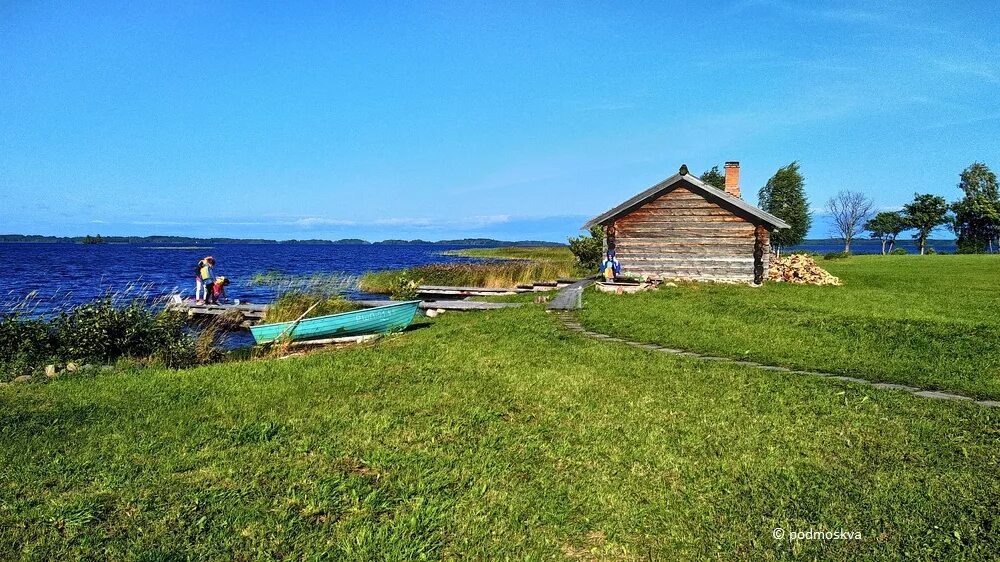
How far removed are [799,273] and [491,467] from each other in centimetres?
2840

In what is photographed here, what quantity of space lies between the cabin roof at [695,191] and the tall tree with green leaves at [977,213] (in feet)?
194

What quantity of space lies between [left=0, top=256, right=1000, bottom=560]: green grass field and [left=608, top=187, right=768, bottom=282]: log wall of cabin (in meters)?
17.5

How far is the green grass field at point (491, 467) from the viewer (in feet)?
16.8

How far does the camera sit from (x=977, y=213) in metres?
74.0

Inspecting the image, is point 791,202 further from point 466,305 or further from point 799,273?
point 466,305

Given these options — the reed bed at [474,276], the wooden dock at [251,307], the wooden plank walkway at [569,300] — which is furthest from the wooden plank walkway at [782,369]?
the reed bed at [474,276]

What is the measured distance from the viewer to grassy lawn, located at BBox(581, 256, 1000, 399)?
11289mm

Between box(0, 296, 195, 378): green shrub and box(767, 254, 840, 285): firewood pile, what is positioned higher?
box(767, 254, 840, 285): firewood pile

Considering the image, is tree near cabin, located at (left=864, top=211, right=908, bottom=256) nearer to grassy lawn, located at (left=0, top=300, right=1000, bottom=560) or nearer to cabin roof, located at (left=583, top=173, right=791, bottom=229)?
cabin roof, located at (left=583, top=173, right=791, bottom=229)

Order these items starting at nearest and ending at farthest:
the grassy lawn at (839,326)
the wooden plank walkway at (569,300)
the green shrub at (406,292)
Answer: the grassy lawn at (839,326), the wooden plank walkway at (569,300), the green shrub at (406,292)

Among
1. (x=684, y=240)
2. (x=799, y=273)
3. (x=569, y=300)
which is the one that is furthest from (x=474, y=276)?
(x=799, y=273)

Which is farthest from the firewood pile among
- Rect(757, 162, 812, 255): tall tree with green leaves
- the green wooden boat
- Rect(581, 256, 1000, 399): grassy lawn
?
Rect(757, 162, 812, 255): tall tree with green leaves

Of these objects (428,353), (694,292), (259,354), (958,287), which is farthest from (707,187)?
(259,354)

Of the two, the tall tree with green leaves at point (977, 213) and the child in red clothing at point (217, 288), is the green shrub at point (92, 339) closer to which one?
the child in red clothing at point (217, 288)
